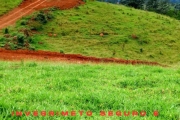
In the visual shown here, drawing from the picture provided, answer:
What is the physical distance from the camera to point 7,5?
3528 cm

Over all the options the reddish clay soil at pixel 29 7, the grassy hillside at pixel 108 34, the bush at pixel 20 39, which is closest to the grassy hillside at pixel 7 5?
the reddish clay soil at pixel 29 7

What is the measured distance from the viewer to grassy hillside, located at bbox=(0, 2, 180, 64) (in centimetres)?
2630

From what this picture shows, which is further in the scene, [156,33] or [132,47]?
[156,33]

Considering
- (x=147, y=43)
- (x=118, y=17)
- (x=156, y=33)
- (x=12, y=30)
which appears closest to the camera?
(x=12, y=30)

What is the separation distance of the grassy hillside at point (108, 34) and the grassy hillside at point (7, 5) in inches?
160

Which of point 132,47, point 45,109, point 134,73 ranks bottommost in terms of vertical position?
point 132,47

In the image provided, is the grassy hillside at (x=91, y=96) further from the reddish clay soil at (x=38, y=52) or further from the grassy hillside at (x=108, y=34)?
the grassy hillside at (x=108, y=34)

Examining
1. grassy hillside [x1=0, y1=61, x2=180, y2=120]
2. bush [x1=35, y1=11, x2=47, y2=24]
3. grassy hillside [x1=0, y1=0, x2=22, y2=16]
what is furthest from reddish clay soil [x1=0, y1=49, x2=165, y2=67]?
grassy hillside [x1=0, y1=0, x2=22, y2=16]

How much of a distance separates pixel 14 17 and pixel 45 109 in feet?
86.8

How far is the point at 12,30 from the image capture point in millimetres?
27203

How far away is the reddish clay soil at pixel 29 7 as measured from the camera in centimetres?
3038

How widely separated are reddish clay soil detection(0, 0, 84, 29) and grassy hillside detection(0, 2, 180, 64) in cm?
132

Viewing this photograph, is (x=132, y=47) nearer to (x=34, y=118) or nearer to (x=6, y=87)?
(x=6, y=87)

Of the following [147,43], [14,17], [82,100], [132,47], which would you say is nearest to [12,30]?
[14,17]
